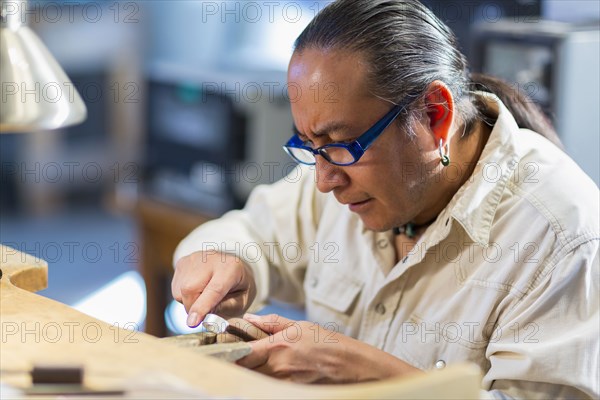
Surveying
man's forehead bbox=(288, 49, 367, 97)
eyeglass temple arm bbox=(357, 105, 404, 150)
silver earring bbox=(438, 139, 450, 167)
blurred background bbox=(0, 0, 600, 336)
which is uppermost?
man's forehead bbox=(288, 49, 367, 97)

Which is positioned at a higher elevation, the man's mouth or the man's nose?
the man's nose

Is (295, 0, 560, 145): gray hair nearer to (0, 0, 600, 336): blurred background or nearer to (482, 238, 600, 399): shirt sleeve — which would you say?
(482, 238, 600, 399): shirt sleeve

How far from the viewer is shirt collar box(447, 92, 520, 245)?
5.40ft

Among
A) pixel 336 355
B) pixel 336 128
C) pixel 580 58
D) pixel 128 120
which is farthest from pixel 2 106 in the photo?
pixel 128 120

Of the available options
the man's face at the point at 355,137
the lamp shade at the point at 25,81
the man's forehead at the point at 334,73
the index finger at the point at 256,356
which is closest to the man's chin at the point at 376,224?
the man's face at the point at 355,137

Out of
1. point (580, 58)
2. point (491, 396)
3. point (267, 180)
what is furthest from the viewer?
point (267, 180)

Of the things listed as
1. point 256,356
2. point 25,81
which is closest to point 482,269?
point 256,356

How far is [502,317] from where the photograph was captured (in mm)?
1592

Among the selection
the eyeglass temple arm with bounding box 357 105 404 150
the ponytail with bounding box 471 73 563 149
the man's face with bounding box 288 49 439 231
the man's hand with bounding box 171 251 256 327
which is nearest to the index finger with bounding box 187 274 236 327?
the man's hand with bounding box 171 251 256 327

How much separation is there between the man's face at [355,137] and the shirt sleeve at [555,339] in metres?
0.28

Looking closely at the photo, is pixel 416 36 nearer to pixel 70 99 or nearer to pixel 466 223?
pixel 466 223

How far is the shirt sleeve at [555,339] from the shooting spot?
1451mm

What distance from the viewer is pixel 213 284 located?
5.66ft

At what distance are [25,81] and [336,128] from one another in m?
0.55
